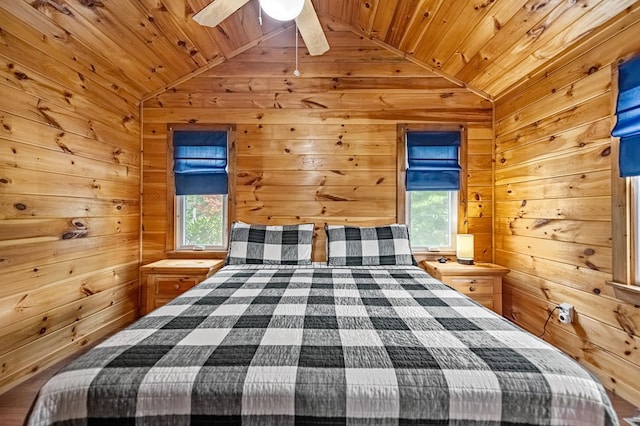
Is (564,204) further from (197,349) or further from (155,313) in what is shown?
(155,313)

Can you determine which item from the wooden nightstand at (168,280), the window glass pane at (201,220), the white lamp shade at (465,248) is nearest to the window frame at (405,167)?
the white lamp shade at (465,248)

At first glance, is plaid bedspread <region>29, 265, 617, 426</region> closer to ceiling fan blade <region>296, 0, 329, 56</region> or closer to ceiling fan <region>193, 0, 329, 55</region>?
ceiling fan <region>193, 0, 329, 55</region>

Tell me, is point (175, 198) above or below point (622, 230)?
above

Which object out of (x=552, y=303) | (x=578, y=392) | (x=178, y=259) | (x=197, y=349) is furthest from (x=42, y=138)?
(x=552, y=303)

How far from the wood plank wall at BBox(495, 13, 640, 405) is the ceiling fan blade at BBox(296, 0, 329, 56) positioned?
1.75 meters

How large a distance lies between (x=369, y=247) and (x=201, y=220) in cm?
175

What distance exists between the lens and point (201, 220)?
306 centimetres

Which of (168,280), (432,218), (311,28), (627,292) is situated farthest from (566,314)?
(168,280)

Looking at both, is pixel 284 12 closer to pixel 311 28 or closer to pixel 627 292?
pixel 311 28

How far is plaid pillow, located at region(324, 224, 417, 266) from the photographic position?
8.15 ft

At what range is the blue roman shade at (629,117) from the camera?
162 cm

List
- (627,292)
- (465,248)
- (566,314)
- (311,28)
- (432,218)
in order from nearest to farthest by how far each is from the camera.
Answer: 1. (627,292)
2. (311,28)
3. (566,314)
4. (465,248)
5. (432,218)

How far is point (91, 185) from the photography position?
2.40 metres

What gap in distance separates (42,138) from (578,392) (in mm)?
3000
